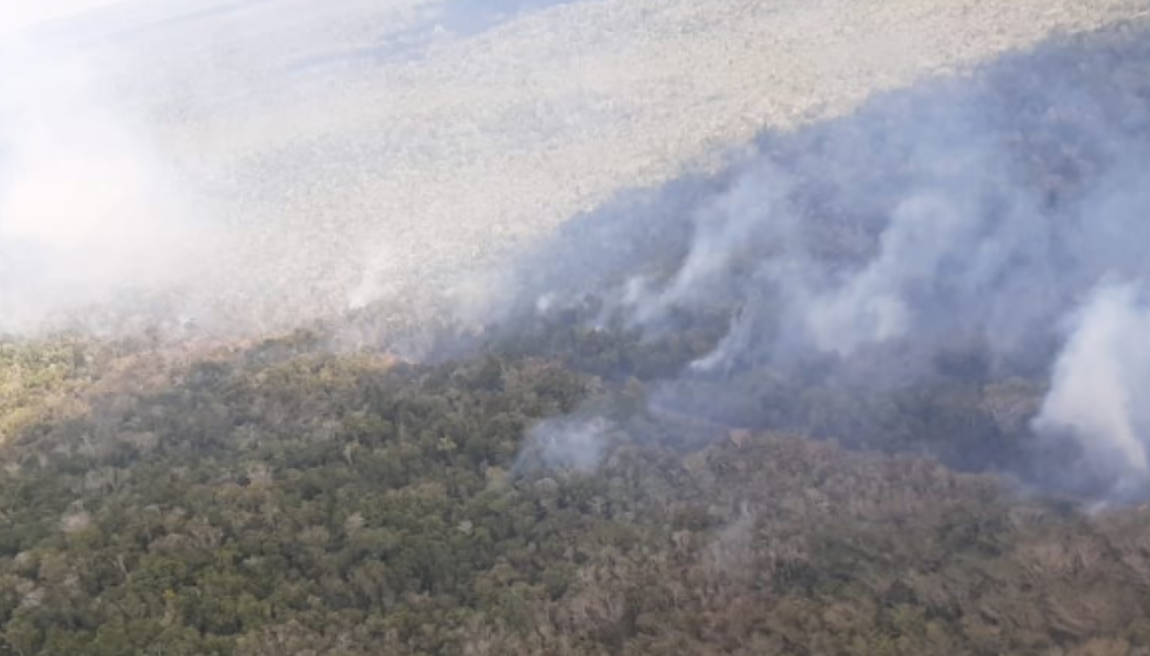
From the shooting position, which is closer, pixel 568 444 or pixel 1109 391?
pixel 1109 391

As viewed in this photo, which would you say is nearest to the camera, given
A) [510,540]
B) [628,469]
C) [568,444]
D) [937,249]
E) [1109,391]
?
[510,540]

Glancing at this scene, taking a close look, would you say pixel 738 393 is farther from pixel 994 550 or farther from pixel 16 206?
pixel 16 206

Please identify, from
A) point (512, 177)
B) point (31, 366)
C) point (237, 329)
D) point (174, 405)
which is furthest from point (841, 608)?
point (512, 177)

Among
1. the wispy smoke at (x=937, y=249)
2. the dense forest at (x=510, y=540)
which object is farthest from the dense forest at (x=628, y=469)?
the wispy smoke at (x=937, y=249)

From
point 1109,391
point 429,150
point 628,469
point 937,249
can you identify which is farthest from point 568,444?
point 429,150

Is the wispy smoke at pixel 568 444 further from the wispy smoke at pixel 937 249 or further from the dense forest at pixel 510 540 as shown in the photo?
the wispy smoke at pixel 937 249

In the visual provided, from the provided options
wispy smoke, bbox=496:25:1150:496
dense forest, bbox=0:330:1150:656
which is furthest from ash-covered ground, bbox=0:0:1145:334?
dense forest, bbox=0:330:1150:656

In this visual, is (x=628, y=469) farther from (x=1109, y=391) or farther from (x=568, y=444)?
(x=1109, y=391)
